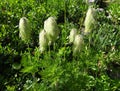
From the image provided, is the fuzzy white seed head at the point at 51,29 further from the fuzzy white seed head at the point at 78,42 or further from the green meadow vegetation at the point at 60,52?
the fuzzy white seed head at the point at 78,42

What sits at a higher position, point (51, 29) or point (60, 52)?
point (51, 29)

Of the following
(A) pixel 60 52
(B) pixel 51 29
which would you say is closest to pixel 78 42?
(B) pixel 51 29

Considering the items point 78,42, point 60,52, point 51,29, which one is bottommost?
point 60,52

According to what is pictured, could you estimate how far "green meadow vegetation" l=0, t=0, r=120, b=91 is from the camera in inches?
126

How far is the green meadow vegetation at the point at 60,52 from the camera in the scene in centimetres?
320

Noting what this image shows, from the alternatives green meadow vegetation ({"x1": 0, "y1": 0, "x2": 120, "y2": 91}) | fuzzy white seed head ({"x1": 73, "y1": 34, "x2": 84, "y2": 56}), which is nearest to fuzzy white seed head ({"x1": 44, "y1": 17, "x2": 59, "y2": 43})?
green meadow vegetation ({"x1": 0, "y1": 0, "x2": 120, "y2": 91})

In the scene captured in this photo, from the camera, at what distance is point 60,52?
3328 mm

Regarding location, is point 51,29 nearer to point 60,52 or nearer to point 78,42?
point 78,42

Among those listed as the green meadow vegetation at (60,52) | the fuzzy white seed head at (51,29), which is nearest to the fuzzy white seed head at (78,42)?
the green meadow vegetation at (60,52)

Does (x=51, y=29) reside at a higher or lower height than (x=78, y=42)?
higher

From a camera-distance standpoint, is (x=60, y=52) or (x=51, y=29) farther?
(x=60, y=52)

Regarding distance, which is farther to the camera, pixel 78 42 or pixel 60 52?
pixel 60 52

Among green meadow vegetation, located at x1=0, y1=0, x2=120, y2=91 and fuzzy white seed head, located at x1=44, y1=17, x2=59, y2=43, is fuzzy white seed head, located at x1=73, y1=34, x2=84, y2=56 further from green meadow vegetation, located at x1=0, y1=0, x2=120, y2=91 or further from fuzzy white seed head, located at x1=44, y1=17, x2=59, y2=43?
fuzzy white seed head, located at x1=44, y1=17, x2=59, y2=43

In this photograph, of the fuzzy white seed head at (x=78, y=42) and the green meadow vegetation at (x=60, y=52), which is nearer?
the fuzzy white seed head at (x=78, y=42)
